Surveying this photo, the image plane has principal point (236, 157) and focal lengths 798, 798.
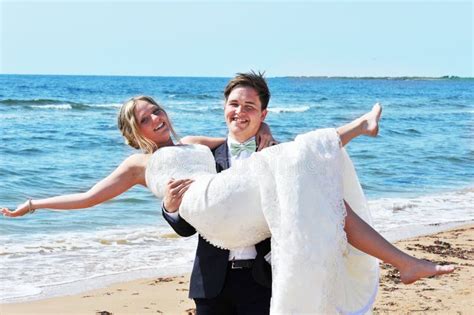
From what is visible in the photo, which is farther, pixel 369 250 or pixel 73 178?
pixel 73 178

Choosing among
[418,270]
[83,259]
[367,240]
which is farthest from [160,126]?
[83,259]

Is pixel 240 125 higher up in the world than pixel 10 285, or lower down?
higher up

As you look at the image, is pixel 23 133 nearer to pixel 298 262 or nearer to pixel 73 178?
pixel 73 178

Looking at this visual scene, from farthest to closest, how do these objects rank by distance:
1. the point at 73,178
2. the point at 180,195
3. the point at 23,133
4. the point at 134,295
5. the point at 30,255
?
the point at 23,133 < the point at 73,178 < the point at 30,255 < the point at 134,295 < the point at 180,195

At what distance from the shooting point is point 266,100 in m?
3.56

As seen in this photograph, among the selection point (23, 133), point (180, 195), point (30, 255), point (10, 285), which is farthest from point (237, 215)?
point (23, 133)

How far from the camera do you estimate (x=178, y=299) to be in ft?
21.3

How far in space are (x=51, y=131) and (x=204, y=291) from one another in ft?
64.9

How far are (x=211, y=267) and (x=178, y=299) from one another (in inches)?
127

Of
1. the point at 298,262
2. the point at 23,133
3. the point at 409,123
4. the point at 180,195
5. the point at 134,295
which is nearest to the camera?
the point at 298,262

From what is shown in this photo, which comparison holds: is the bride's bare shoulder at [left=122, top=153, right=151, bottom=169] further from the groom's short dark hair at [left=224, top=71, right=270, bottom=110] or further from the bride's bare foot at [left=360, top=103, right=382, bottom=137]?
the bride's bare foot at [left=360, top=103, right=382, bottom=137]

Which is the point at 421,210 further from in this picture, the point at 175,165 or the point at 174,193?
the point at 174,193

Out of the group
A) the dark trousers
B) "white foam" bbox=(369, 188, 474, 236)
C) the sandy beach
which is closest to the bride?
the dark trousers

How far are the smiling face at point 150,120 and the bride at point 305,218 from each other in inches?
10.3
